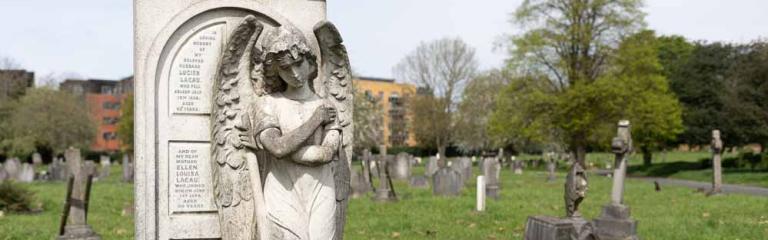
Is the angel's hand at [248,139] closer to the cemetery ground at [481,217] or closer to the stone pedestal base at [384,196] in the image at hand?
the cemetery ground at [481,217]

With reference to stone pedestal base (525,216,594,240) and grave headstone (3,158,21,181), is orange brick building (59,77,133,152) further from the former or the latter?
stone pedestal base (525,216,594,240)

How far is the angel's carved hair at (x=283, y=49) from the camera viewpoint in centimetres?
495

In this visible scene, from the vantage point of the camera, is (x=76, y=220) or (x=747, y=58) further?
(x=747, y=58)

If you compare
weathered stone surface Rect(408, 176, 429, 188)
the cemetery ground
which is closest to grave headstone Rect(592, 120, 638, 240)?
the cemetery ground

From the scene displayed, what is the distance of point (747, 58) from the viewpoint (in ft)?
116

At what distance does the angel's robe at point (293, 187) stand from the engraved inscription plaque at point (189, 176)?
83 centimetres

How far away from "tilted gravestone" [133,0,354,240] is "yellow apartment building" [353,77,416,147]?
48321 mm

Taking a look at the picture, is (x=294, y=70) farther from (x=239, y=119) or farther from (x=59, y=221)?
(x=59, y=221)

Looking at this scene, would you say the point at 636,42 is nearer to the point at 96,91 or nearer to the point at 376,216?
the point at 376,216

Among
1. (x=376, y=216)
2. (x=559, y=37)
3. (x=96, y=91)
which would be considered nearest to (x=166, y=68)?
(x=376, y=216)

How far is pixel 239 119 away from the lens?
5441 millimetres

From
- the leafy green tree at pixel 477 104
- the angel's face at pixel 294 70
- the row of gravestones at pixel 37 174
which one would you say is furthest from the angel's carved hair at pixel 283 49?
the leafy green tree at pixel 477 104

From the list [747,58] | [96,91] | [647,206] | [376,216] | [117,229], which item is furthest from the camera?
[96,91]

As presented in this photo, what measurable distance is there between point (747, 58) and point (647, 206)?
2226 cm
